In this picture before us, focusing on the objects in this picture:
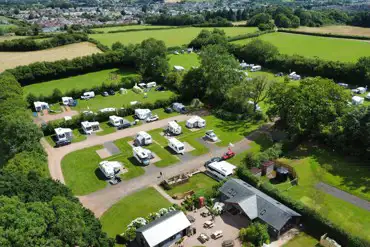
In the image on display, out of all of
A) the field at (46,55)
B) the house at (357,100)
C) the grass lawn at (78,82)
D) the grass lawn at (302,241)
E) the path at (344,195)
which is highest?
the house at (357,100)

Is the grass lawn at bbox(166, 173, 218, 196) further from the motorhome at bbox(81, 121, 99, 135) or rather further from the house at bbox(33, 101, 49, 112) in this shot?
the house at bbox(33, 101, 49, 112)

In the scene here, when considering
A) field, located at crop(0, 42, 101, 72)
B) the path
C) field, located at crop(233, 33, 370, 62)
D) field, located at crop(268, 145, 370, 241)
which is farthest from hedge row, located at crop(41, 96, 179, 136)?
field, located at crop(233, 33, 370, 62)

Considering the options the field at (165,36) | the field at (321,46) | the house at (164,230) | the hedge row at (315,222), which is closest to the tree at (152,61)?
the field at (165,36)

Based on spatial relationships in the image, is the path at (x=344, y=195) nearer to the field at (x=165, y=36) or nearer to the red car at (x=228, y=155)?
the red car at (x=228, y=155)

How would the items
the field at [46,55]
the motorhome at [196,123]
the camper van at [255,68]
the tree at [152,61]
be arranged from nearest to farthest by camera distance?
the motorhome at [196,123], the tree at [152,61], the camper van at [255,68], the field at [46,55]

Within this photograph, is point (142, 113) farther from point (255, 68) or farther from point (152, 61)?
point (255, 68)

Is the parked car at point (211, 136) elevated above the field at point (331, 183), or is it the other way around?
the field at point (331, 183)

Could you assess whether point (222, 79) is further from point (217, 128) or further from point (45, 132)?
point (45, 132)

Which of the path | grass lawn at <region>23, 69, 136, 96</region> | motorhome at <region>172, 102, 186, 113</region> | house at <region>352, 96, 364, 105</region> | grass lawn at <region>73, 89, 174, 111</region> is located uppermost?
house at <region>352, 96, 364, 105</region>
